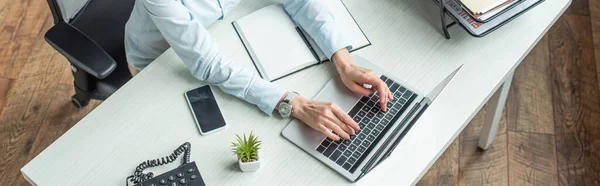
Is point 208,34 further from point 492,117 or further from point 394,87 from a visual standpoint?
point 492,117

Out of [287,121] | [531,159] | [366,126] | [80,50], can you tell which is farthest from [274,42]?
[531,159]

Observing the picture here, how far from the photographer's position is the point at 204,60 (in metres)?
1.71

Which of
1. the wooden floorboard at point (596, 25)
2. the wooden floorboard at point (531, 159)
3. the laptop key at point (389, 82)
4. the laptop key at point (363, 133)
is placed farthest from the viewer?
the wooden floorboard at point (596, 25)

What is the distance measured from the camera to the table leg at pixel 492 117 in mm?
2256

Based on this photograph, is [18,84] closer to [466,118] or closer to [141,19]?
[141,19]

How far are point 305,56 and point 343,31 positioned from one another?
0.43 feet

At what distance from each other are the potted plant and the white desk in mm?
28

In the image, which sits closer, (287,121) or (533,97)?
(287,121)

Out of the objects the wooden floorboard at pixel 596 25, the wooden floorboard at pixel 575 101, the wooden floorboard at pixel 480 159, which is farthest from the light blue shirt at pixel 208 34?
the wooden floorboard at pixel 596 25

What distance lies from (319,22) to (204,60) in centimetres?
33

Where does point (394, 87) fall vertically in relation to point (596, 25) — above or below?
above

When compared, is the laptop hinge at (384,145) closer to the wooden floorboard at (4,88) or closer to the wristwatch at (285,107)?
the wristwatch at (285,107)

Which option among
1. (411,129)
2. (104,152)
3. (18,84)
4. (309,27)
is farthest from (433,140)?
(18,84)

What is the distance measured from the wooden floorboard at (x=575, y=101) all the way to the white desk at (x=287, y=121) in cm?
78
